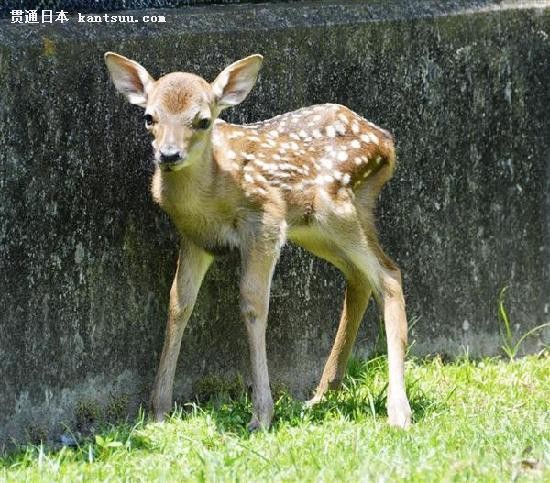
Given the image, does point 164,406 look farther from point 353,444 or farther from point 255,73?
point 255,73

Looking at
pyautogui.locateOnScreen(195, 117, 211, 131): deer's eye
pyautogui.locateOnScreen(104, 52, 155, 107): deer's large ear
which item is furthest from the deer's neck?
pyautogui.locateOnScreen(104, 52, 155, 107): deer's large ear

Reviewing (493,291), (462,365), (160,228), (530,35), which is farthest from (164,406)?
(530,35)

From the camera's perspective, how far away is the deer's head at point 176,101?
696cm

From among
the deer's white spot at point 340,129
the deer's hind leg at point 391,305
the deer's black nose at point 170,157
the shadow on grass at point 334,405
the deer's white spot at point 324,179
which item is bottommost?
the shadow on grass at point 334,405

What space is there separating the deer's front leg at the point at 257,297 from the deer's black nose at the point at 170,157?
72cm

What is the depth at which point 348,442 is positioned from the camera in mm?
6539

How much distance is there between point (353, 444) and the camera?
6.43m

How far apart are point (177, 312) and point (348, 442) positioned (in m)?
1.38

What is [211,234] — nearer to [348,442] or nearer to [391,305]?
[391,305]

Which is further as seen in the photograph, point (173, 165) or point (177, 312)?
point (177, 312)

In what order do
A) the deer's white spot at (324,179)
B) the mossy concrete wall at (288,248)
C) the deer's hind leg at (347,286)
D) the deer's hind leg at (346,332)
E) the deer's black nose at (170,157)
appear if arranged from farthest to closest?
the deer's hind leg at (346,332) → the deer's hind leg at (347,286) → the deer's white spot at (324,179) → the mossy concrete wall at (288,248) → the deer's black nose at (170,157)

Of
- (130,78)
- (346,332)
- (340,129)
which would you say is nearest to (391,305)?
(346,332)

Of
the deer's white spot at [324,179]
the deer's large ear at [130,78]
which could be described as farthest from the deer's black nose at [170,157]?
the deer's white spot at [324,179]

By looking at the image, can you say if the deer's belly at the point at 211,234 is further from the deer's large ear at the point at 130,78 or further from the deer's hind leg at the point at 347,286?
the deer's large ear at the point at 130,78
